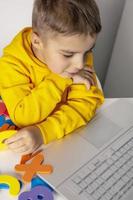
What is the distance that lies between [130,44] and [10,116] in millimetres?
706

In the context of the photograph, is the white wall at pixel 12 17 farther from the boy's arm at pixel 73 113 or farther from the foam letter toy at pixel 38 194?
the foam letter toy at pixel 38 194

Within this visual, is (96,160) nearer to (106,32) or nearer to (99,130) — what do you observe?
(99,130)

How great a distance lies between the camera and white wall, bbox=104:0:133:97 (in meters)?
1.30

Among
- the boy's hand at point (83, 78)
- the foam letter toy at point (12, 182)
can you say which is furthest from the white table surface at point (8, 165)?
the boy's hand at point (83, 78)

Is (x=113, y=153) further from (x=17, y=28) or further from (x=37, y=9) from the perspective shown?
(x=17, y=28)

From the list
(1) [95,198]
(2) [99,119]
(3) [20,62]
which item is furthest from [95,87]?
(1) [95,198]

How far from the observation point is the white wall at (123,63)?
4.27 ft

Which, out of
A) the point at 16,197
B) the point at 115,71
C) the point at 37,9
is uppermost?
the point at 37,9

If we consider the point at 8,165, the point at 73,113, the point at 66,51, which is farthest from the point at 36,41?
the point at 8,165

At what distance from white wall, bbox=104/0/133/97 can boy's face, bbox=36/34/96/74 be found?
0.57 meters

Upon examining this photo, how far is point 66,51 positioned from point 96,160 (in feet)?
0.85

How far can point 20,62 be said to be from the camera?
84 cm

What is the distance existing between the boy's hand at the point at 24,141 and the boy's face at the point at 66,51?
0.59 feet

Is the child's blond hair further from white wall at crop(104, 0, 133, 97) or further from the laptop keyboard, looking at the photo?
white wall at crop(104, 0, 133, 97)
